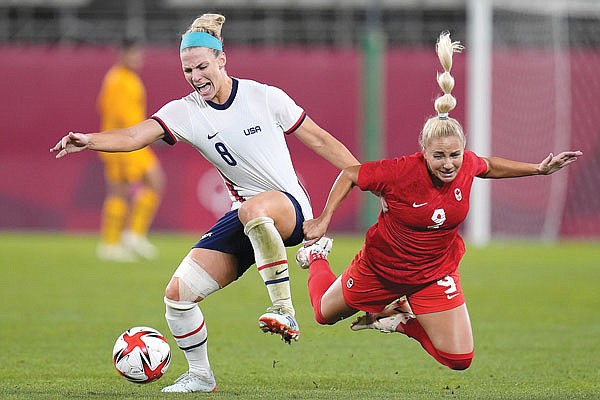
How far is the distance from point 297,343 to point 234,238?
236 cm

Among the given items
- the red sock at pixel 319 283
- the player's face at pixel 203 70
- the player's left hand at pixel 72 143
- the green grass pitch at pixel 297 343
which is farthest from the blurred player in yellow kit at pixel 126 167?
the player's left hand at pixel 72 143

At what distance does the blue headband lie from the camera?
20.9 feet

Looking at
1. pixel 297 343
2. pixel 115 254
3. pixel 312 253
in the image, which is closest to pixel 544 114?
pixel 115 254

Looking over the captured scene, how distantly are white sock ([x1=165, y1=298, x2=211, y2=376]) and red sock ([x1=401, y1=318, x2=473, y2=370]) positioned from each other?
1.21 meters

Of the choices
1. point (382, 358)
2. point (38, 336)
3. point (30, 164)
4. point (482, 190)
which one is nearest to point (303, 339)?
point (382, 358)

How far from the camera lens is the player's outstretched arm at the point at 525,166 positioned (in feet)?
20.9

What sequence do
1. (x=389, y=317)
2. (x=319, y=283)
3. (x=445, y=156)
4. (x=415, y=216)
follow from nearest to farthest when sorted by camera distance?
1. (x=445, y=156)
2. (x=415, y=216)
3. (x=389, y=317)
4. (x=319, y=283)

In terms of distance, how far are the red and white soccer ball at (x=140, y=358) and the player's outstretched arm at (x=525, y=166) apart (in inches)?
81.1

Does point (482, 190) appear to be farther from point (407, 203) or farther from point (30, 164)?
point (407, 203)

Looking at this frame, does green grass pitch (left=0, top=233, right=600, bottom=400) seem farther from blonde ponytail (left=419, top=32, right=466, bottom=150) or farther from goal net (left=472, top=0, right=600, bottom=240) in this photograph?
goal net (left=472, top=0, right=600, bottom=240)

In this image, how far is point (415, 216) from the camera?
20.9 ft

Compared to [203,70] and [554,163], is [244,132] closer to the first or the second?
[203,70]

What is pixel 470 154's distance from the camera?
6.39 meters

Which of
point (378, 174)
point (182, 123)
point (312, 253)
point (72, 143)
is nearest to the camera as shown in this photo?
point (72, 143)
